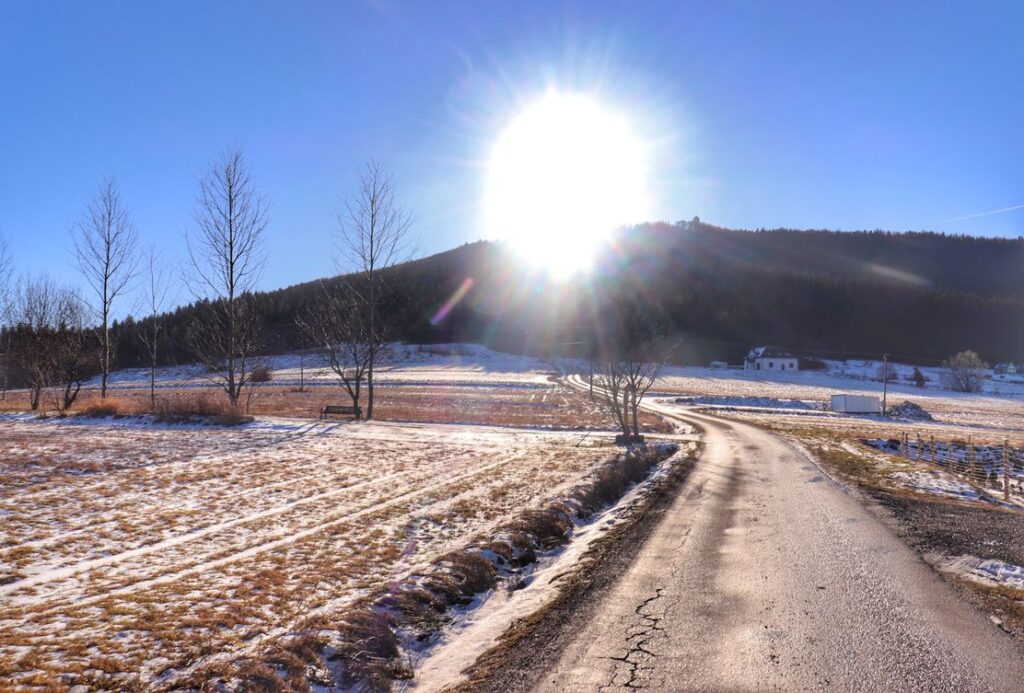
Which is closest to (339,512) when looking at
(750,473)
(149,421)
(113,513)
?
(113,513)

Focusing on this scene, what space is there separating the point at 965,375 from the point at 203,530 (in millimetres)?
118673

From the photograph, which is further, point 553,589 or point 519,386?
point 519,386

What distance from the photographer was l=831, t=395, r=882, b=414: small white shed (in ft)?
198

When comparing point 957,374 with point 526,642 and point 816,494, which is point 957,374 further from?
point 526,642

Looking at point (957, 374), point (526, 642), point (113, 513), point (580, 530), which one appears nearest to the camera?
point (526, 642)

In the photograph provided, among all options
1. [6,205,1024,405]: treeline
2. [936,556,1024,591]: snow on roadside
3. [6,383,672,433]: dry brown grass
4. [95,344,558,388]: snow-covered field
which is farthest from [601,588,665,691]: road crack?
[6,205,1024,405]: treeline

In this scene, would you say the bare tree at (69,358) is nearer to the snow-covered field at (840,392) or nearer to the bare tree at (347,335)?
the bare tree at (347,335)

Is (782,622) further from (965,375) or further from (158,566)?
(965,375)

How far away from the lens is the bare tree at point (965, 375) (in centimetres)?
9619

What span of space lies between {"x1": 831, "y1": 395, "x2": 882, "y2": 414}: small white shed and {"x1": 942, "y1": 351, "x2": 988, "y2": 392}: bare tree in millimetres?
49761

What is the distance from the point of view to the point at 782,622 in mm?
6586

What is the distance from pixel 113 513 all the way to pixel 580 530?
8.66 m

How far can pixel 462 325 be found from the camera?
453 ft

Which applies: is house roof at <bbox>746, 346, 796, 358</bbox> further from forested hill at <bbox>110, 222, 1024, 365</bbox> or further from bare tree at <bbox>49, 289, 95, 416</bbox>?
bare tree at <bbox>49, 289, 95, 416</bbox>
